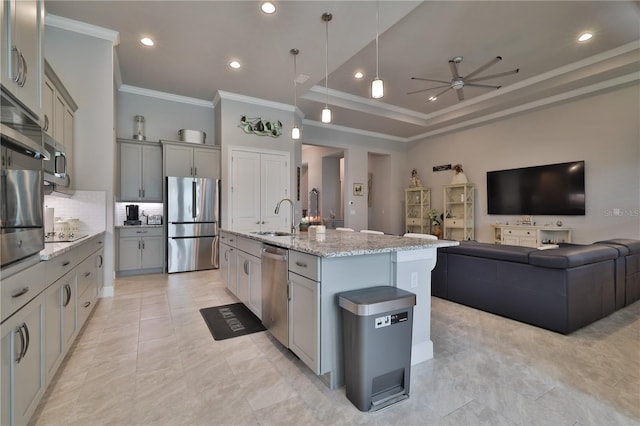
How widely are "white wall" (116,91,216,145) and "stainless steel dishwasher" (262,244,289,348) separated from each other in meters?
4.17

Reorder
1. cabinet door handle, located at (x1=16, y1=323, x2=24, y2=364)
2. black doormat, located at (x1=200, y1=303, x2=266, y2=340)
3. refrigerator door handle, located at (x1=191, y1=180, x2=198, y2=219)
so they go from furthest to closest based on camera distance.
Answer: refrigerator door handle, located at (x1=191, y1=180, x2=198, y2=219) < black doormat, located at (x1=200, y1=303, x2=266, y2=340) < cabinet door handle, located at (x1=16, y1=323, x2=24, y2=364)

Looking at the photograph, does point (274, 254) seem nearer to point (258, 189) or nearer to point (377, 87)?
point (377, 87)

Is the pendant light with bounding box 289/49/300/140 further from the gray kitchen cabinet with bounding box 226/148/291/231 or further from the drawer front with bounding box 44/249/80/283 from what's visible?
the drawer front with bounding box 44/249/80/283

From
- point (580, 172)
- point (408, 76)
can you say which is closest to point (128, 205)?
point (408, 76)

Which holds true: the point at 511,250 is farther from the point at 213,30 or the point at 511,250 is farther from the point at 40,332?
the point at 213,30

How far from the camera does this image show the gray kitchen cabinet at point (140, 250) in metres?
4.80

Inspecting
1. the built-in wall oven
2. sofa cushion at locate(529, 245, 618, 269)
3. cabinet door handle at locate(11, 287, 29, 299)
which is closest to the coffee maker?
the built-in wall oven

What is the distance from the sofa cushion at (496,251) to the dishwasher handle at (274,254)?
2188 millimetres

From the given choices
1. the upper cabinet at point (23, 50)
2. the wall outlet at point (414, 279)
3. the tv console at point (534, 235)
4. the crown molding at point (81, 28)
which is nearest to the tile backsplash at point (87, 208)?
the crown molding at point (81, 28)

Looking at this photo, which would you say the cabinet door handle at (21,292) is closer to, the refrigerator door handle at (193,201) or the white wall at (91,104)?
the white wall at (91,104)

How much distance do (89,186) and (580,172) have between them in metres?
7.75

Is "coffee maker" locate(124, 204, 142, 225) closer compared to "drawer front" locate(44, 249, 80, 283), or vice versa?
"drawer front" locate(44, 249, 80, 283)

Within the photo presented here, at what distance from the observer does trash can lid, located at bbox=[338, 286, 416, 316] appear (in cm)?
158

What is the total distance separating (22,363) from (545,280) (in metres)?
3.68
